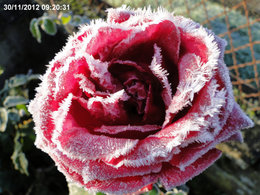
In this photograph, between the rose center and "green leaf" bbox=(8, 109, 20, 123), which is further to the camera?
"green leaf" bbox=(8, 109, 20, 123)

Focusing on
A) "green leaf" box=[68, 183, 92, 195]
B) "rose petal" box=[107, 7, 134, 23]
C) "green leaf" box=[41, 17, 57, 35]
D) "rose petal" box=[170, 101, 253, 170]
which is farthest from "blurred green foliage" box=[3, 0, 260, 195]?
"rose petal" box=[170, 101, 253, 170]

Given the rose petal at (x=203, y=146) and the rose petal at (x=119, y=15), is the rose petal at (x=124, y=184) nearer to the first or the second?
the rose petal at (x=203, y=146)

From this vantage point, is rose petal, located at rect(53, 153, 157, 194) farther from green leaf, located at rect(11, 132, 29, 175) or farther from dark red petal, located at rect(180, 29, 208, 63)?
green leaf, located at rect(11, 132, 29, 175)

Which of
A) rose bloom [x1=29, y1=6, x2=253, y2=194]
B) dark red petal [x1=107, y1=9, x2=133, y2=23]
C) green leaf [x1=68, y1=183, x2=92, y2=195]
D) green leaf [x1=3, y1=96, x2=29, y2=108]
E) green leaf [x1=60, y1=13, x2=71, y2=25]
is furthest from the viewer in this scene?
green leaf [x1=3, y1=96, x2=29, y2=108]

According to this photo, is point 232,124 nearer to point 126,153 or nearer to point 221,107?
point 221,107

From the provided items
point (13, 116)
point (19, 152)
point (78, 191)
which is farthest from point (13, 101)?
point (78, 191)

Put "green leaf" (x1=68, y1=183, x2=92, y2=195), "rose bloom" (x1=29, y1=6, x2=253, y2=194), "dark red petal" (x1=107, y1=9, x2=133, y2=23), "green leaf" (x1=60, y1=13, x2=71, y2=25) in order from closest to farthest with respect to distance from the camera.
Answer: "rose bloom" (x1=29, y1=6, x2=253, y2=194) → "dark red petal" (x1=107, y1=9, x2=133, y2=23) → "green leaf" (x1=68, y1=183, x2=92, y2=195) → "green leaf" (x1=60, y1=13, x2=71, y2=25)

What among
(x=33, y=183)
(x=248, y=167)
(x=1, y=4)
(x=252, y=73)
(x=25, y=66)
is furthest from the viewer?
(x=25, y=66)

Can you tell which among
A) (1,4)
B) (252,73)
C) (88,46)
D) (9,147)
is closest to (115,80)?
(88,46)
